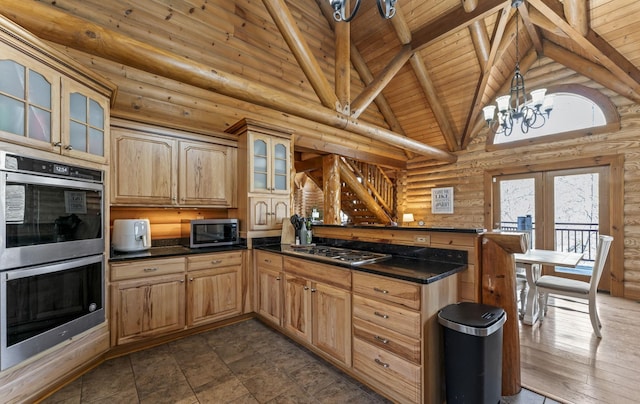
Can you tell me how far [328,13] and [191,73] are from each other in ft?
12.4

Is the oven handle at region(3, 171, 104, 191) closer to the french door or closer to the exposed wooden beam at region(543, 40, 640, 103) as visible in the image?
the french door

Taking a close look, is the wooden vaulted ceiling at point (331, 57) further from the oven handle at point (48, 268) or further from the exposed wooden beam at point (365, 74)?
the oven handle at point (48, 268)

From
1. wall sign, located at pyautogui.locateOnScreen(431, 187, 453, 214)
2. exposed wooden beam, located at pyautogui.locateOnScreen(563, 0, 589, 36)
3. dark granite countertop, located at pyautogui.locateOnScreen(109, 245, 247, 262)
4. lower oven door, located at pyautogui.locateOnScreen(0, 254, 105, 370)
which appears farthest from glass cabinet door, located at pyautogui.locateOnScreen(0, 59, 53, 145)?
wall sign, located at pyautogui.locateOnScreen(431, 187, 453, 214)

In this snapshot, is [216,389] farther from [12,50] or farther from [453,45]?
[453,45]

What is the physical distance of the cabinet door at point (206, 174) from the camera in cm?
321

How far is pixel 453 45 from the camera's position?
4.96 m

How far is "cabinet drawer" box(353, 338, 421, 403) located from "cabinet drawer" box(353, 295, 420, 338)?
19 cm

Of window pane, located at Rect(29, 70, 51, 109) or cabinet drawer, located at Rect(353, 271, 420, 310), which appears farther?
window pane, located at Rect(29, 70, 51, 109)

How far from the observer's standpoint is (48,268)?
1.94 meters

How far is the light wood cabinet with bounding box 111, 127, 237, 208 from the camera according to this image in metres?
2.83

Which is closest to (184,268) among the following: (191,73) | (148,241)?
(148,241)

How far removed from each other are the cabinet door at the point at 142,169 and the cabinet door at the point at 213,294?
3.06 ft

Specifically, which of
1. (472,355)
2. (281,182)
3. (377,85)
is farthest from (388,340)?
(377,85)

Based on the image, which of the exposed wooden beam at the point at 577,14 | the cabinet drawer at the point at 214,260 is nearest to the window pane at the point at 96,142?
the cabinet drawer at the point at 214,260
